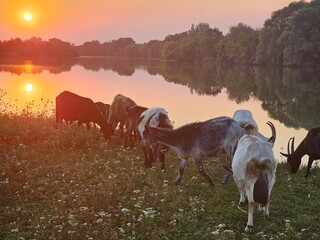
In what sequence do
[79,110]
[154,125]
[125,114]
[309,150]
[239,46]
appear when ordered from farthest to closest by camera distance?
1. [239,46]
2. [79,110]
3. [125,114]
4. [154,125]
5. [309,150]

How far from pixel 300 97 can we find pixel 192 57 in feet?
337

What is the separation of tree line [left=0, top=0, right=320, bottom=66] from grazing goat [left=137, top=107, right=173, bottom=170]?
75.0 metres

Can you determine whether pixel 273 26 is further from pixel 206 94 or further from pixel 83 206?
pixel 83 206

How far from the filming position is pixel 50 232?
8.34m

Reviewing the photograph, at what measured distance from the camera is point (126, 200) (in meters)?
10.3

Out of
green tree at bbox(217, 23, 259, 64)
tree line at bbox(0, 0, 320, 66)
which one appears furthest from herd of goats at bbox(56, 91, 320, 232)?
green tree at bbox(217, 23, 259, 64)

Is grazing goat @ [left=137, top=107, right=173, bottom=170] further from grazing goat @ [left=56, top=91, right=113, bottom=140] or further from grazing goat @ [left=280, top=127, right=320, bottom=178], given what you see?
grazing goat @ [left=280, top=127, right=320, bottom=178]

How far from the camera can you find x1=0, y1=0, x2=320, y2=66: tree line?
3324 inches

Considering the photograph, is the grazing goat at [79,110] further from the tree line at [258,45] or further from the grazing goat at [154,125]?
the tree line at [258,45]

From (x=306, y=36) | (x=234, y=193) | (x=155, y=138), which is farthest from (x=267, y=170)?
(x=306, y=36)

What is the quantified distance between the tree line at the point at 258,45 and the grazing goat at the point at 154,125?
75.0m

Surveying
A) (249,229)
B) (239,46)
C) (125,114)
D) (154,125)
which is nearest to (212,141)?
(154,125)

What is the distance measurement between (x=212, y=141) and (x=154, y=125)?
3277 mm

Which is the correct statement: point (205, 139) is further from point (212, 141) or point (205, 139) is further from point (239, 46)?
point (239, 46)
